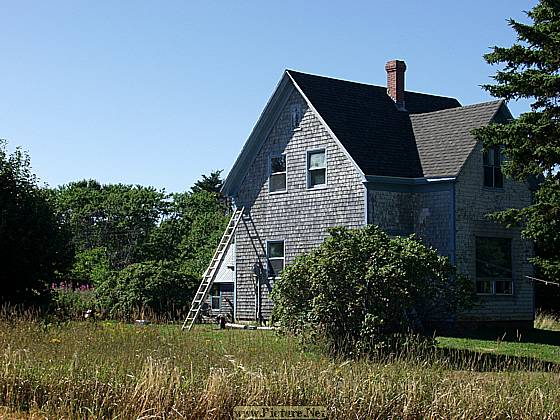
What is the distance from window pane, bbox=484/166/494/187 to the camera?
88.6ft

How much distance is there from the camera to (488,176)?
88.8 ft

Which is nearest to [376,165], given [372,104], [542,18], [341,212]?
[341,212]

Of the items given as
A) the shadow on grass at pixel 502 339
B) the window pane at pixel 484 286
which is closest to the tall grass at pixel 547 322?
the shadow on grass at pixel 502 339

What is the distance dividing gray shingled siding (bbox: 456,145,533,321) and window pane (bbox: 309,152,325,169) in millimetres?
4414

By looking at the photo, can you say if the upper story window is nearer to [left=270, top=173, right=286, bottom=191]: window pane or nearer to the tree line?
[left=270, top=173, right=286, bottom=191]: window pane

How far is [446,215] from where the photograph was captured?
26.0 m

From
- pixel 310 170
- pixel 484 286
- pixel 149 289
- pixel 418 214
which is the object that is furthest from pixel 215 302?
pixel 484 286

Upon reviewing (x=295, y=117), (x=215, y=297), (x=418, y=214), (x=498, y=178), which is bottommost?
(x=215, y=297)

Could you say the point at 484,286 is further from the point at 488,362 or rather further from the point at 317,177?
the point at 488,362

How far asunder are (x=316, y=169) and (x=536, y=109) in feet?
27.3

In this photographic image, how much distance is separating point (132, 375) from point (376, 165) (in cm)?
1637

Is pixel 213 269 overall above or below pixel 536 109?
below

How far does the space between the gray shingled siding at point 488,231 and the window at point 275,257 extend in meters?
6.25

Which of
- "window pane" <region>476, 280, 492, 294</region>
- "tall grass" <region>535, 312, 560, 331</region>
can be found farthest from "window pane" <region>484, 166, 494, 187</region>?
"tall grass" <region>535, 312, 560, 331</region>
